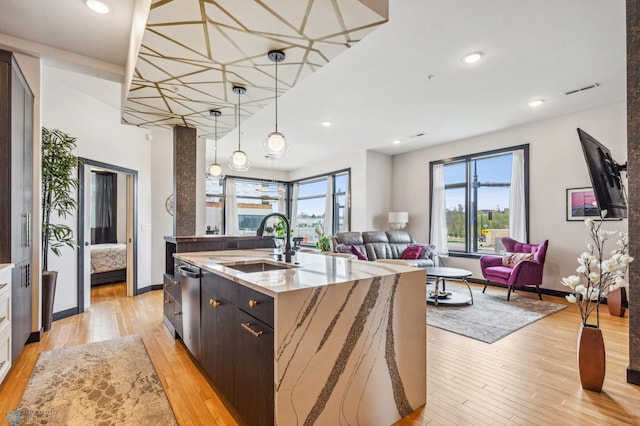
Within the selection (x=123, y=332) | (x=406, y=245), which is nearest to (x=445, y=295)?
(x=406, y=245)

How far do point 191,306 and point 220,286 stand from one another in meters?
0.77

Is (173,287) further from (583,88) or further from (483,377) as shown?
(583,88)

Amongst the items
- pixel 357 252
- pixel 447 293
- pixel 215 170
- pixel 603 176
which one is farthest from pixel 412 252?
pixel 603 176

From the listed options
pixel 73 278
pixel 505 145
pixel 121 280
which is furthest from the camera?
pixel 121 280

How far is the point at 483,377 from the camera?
243cm

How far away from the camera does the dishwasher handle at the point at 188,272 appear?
2453 millimetres

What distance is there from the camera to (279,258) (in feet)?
8.51

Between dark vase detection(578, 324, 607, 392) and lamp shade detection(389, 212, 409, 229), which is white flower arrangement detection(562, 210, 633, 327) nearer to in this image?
dark vase detection(578, 324, 607, 392)

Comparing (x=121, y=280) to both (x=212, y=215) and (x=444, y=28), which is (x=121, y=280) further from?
(x=444, y=28)

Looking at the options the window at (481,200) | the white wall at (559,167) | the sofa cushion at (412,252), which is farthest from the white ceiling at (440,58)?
the sofa cushion at (412,252)

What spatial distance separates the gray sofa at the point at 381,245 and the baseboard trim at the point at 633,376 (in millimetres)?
3600

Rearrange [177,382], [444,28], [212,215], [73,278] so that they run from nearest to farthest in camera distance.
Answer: [177,382] < [444,28] < [73,278] < [212,215]

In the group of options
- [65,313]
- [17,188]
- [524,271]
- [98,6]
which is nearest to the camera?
[98,6]

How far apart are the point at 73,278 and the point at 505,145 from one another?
23.8ft
